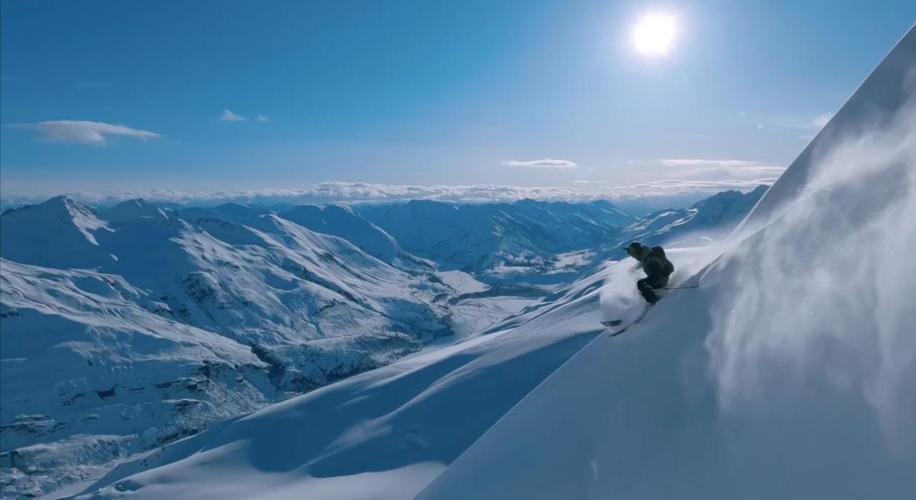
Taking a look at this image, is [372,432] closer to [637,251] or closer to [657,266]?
[637,251]

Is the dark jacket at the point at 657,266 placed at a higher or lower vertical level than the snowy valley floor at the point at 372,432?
higher

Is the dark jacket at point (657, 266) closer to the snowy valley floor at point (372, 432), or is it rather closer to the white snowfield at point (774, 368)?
the white snowfield at point (774, 368)

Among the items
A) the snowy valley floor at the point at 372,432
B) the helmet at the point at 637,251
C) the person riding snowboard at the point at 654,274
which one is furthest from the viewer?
the snowy valley floor at the point at 372,432

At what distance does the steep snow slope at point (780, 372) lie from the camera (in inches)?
237

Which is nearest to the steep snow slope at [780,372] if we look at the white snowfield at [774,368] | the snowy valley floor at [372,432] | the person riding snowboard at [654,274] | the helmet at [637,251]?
the white snowfield at [774,368]

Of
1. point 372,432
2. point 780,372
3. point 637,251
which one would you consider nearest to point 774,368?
point 780,372

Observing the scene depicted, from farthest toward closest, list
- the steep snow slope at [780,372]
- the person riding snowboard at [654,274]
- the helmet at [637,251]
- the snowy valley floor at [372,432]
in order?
1. the snowy valley floor at [372,432]
2. the helmet at [637,251]
3. the person riding snowboard at [654,274]
4. the steep snow slope at [780,372]

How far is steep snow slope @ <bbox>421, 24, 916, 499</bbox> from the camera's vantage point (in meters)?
6.02

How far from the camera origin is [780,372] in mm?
7023

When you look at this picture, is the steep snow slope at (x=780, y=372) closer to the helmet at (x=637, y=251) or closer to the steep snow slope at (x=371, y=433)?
the helmet at (x=637, y=251)

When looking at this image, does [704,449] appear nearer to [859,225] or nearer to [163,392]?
[859,225]

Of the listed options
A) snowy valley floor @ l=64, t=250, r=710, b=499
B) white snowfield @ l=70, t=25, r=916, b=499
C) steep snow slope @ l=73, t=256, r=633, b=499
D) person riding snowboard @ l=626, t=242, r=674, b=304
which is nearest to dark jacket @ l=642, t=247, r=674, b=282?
person riding snowboard @ l=626, t=242, r=674, b=304

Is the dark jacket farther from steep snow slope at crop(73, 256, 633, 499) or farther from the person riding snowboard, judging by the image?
steep snow slope at crop(73, 256, 633, 499)

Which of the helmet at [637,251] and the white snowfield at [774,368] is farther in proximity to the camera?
the helmet at [637,251]
